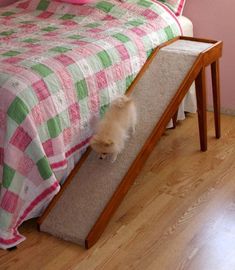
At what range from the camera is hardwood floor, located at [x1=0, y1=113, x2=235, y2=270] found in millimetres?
1918

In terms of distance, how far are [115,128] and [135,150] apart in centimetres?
18

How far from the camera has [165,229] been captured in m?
2.12

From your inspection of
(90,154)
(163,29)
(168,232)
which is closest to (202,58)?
(163,29)

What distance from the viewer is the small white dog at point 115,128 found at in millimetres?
2162

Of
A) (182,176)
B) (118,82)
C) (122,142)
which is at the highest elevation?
(118,82)

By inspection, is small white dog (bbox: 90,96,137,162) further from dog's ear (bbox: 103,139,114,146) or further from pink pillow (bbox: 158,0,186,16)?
pink pillow (bbox: 158,0,186,16)

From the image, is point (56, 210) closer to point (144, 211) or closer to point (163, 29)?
point (144, 211)

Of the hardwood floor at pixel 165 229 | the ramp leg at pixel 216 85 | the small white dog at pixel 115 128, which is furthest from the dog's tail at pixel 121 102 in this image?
the ramp leg at pixel 216 85

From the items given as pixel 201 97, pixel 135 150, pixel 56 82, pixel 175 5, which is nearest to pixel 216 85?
pixel 201 97

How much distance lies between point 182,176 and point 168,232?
1.81 ft

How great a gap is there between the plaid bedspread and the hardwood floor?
0.64ft

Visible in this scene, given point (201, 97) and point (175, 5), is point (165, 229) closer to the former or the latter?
point (201, 97)

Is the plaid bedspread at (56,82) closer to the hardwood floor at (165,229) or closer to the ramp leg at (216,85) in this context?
the hardwood floor at (165,229)

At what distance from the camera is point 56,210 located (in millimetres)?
2174
